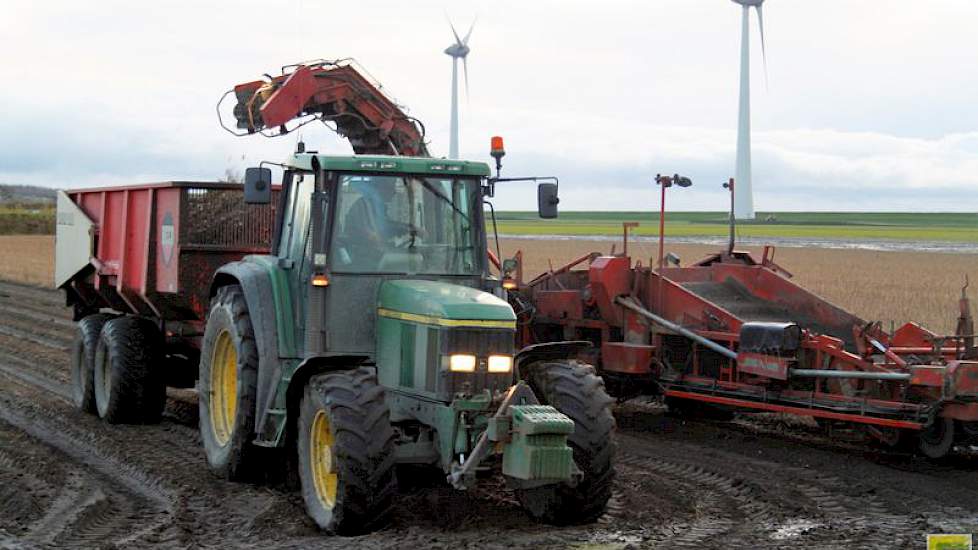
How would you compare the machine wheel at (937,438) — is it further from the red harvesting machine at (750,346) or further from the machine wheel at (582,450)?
the machine wheel at (582,450)

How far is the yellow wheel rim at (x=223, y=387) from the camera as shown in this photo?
33.4 feet

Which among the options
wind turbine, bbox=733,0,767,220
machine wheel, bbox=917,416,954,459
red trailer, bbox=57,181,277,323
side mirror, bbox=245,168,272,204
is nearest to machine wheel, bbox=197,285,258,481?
side mirror, bbox=245,168,272,204

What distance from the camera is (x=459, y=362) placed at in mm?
7973

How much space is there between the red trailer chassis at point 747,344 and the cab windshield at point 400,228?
133 inches

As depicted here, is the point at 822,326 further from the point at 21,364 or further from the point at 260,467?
the point at 21,364

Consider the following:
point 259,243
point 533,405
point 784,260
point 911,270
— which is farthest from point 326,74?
point 784,260

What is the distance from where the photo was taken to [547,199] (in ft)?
30.4

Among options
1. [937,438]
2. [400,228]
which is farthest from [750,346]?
[400,228]

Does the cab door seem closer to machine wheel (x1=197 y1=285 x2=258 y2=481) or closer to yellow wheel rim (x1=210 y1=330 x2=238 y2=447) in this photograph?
machine wheel (x1=197 y1=285 x2=258 y2=481)

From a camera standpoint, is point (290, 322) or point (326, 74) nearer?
point (290, 322)

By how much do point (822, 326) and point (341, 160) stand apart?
591 centimetres

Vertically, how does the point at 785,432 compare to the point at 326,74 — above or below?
below

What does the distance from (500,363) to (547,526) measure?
3.50ft

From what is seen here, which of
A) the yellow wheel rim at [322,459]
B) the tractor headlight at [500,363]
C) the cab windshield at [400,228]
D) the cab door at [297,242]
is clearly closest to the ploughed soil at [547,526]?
the yellow wheel rim at [322,459]
